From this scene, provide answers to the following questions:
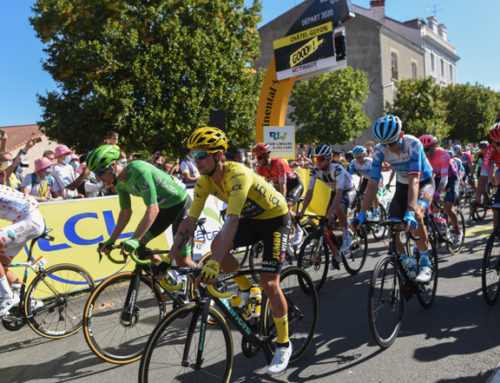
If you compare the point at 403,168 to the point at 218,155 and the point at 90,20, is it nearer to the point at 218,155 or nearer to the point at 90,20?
the point at 218,155

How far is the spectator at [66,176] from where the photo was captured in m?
7.73

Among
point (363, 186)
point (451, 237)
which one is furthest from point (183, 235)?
point (363, 186)

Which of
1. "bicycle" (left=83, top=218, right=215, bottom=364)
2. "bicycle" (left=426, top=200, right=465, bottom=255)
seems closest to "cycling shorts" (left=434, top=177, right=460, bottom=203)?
"bicycle" (left=426, top=200, right=465, bottom=255)

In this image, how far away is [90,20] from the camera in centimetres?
1706

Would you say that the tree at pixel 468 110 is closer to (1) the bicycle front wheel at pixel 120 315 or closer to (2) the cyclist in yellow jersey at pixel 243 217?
(2) the cyclist in yellow jersey at pixel 243 217

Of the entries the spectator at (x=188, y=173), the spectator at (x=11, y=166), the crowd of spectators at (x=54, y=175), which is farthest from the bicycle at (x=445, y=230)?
the spectator at (x=11, y=166)

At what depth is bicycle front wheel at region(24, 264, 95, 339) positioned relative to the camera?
4.64m

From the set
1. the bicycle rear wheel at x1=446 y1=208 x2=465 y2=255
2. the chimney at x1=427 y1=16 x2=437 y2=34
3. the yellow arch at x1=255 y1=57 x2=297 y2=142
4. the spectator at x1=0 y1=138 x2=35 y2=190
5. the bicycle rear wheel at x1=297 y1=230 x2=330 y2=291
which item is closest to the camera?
the bicycle rear wheel at x1=297 y1=230 x2=330 y2=291

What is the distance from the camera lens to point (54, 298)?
4793 mm

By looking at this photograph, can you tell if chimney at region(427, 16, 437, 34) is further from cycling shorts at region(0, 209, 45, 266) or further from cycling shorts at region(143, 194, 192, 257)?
cycling shorts at region(0, 209, 45, 266)

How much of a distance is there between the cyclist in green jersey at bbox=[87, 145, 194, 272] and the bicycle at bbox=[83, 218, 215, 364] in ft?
0.74

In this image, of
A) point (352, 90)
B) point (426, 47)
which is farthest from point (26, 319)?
point (426, 47)

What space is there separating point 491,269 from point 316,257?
6.91 feet

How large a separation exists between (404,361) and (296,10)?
35927 mm
